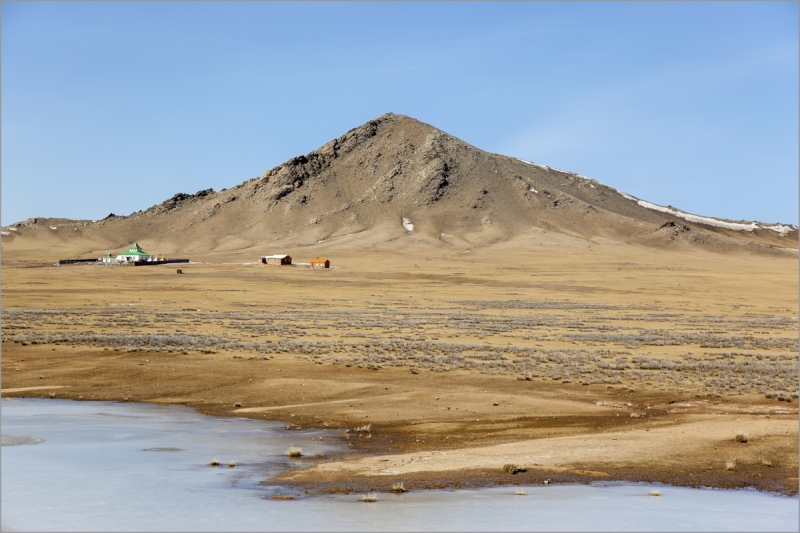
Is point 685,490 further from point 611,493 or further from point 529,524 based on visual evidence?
point 529,524

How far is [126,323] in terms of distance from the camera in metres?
55.8

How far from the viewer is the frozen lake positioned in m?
14.0

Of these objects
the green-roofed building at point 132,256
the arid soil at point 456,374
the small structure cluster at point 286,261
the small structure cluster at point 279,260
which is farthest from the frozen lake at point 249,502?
the green-roofed building at point 132,256

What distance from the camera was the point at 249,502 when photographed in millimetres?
15461

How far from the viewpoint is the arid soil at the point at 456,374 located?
65.3ft

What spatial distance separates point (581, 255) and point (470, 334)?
139m

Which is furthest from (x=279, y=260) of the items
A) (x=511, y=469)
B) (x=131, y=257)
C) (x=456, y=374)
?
(x=511, y=469)

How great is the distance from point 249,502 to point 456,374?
21.2m

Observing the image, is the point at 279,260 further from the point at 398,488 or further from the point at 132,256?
the point at 398,488

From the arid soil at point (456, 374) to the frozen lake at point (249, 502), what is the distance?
1.31 metres

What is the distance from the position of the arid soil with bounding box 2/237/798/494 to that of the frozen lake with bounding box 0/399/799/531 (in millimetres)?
1307

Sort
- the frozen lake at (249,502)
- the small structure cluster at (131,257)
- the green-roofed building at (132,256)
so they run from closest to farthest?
the frozen lake at (249,502) → the small structure cluster at (131,257) → the green-roofed building at (132,256)

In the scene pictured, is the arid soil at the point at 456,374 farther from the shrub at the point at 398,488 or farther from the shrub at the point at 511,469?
the shrub at the point at 398,488

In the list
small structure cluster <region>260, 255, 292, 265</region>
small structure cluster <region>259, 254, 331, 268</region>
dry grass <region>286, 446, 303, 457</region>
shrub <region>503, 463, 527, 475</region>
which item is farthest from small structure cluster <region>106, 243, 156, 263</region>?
shrub <region>503, 463, 527, 475</region>
